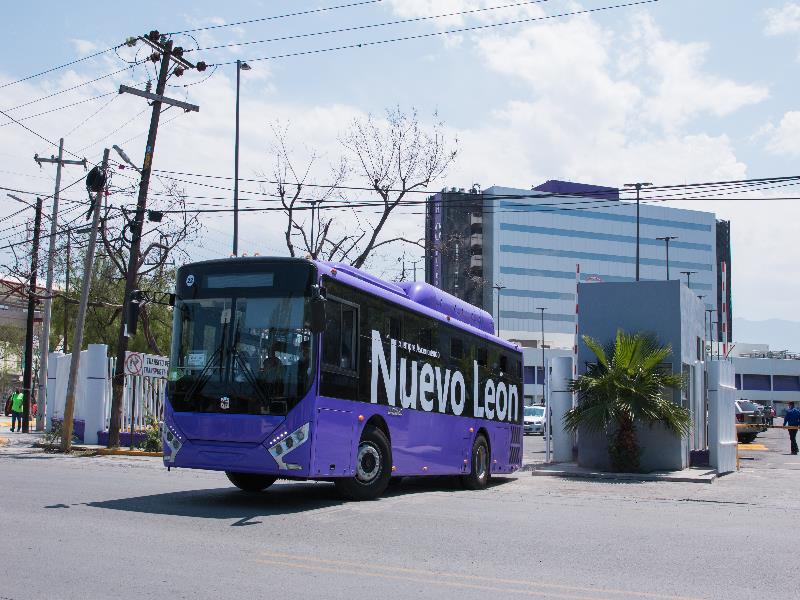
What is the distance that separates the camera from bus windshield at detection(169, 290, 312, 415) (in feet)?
37.9

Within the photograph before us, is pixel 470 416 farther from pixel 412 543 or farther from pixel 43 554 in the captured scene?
pixel 43 554

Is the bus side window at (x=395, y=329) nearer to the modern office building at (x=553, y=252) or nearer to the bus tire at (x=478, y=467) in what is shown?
the bus tire at (x=478, y=467)

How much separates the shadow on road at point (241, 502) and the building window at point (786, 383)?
326 feet

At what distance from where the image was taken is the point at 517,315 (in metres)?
122

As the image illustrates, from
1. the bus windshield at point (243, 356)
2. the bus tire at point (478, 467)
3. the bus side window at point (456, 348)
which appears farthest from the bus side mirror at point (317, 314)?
the bus tire at point (478, 467)

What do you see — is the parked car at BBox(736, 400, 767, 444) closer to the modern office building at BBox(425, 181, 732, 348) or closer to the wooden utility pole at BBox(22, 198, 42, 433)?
the wooden utility pole at BBox(22, 198, 42, 433)

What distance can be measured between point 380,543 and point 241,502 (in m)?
3.99

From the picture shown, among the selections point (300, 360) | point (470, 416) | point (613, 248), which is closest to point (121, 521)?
point (300, 360)

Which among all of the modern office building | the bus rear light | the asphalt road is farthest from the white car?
the modern office building

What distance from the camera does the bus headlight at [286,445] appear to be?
37.5 feet

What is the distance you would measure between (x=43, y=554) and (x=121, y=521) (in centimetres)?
212

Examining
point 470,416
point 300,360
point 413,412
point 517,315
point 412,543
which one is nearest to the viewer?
point 412,543

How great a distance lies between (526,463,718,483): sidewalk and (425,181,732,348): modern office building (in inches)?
3506

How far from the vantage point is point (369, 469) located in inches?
515
